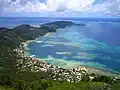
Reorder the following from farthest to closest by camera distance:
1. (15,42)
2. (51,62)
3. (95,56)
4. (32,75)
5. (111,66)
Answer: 1. (15,42)
2. (95,56)
3. (51,62)
4. (111,66)
5. (32,75)

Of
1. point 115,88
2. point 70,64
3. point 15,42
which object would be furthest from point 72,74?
point 15,42

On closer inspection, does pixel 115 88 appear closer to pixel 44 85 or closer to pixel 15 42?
pixel 44 85

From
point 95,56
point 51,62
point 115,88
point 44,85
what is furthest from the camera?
point 95,56

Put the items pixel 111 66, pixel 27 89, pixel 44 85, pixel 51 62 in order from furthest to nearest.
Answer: pixel 51 62, pixel 111 66, pixel 44 85, pixel 27 89

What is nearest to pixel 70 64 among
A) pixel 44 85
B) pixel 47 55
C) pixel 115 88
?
pixel 47 55

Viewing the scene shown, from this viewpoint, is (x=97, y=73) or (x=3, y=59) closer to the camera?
(x=97, y=73)

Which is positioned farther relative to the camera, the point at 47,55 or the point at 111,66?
the point at 47,55

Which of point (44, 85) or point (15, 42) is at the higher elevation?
point (44, 85)

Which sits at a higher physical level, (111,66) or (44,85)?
(44,85)

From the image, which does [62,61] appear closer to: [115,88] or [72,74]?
[72,74]
